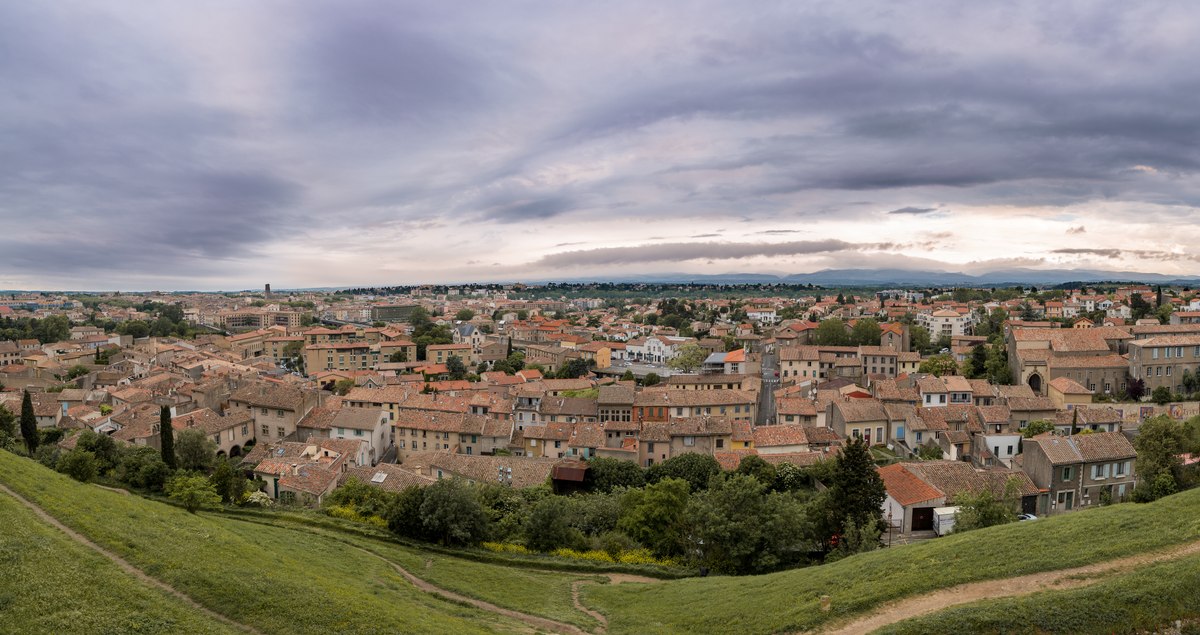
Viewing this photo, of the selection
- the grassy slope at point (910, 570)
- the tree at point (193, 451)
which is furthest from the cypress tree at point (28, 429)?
the grassy slope at point (910, 570)

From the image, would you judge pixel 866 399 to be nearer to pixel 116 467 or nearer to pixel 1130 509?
pixel 1130 509

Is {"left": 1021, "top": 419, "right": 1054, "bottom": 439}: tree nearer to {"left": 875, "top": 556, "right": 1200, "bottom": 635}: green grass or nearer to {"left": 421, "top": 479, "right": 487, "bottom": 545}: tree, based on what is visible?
{"left": 875, "top": 556, "right": 1200, "bottom": 635}: green grass

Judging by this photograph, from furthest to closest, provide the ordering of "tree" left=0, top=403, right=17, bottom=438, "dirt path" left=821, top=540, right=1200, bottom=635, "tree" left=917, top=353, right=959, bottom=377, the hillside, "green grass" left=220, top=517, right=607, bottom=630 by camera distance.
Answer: "tree" left=917, top=353, right=959, bottom=377 < "tree" left=0, top=403, right=17, bottom=438 < "green grass" left=220, top=517, right=607, bottom=630 < "dirt path" left=821, top=540, right=1200, bottom=635 < the hillside

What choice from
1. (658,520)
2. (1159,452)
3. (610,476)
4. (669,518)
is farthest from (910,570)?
(610,476)

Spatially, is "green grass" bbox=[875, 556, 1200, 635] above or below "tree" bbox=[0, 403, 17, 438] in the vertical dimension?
above

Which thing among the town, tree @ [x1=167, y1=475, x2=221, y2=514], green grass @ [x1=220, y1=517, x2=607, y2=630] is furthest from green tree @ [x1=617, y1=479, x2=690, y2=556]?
tree @ [x1=167, y1=475, x2=221, y2=514]
